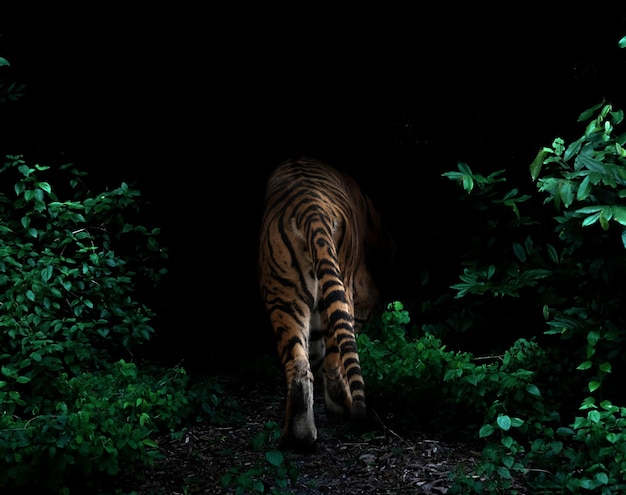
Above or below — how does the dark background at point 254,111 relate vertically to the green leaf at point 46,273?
above

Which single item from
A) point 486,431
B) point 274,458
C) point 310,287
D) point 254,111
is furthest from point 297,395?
point 254,111

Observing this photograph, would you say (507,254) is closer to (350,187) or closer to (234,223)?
(350,187)

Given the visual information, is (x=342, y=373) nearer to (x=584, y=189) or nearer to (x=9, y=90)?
(x=584, y=189)

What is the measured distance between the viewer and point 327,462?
4133 mm

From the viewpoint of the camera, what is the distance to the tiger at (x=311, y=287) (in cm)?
419

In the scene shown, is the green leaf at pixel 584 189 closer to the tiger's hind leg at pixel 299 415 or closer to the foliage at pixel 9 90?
the tiger's hind leg at pixel 299 415

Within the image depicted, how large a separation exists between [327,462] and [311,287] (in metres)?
1.01

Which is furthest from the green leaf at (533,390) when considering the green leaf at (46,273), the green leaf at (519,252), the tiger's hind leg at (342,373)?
the green leaf at (46,273)

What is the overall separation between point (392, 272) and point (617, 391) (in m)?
2.30

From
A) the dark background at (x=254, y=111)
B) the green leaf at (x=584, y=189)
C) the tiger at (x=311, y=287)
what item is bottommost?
the tiger at (x=311, y=287)

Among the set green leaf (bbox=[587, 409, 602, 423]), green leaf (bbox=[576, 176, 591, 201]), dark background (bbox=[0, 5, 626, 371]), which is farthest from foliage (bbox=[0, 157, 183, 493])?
green leaf (bbox=[576, 176, 591, 201])

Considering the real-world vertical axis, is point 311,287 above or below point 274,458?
above

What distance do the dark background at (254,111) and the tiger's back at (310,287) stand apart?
736 mm

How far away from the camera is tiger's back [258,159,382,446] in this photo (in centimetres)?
419
